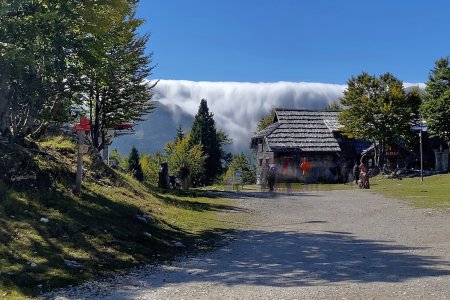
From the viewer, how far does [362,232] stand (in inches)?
620

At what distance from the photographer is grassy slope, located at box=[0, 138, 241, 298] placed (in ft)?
32.0

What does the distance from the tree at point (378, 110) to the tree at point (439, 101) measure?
5.67ft

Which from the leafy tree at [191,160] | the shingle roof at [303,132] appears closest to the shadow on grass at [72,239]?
the shingle roof at [303,132]

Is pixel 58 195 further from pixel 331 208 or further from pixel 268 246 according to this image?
pixel 331 208

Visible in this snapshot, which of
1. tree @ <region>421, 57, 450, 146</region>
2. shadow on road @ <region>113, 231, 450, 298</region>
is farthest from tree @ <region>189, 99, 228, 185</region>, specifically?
shadow on road @ <region>113, 231, 450, 298</region>

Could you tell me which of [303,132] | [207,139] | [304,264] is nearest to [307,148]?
[303,132]

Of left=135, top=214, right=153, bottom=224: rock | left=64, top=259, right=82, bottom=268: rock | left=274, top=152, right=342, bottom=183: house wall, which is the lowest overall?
left=64, top=259, right=82, bottom=268: rock

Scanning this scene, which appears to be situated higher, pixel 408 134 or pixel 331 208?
pixel 408 134

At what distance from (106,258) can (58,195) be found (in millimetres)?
4377

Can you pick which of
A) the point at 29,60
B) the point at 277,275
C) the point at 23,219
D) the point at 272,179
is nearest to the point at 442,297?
the point at 277,275

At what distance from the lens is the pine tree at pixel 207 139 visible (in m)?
85.9

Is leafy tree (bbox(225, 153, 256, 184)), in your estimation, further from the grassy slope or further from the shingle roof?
the grassy slope

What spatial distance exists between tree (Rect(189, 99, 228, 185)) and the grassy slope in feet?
215

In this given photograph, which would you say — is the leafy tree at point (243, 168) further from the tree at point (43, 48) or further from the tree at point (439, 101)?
the tree at point (43, 48)
